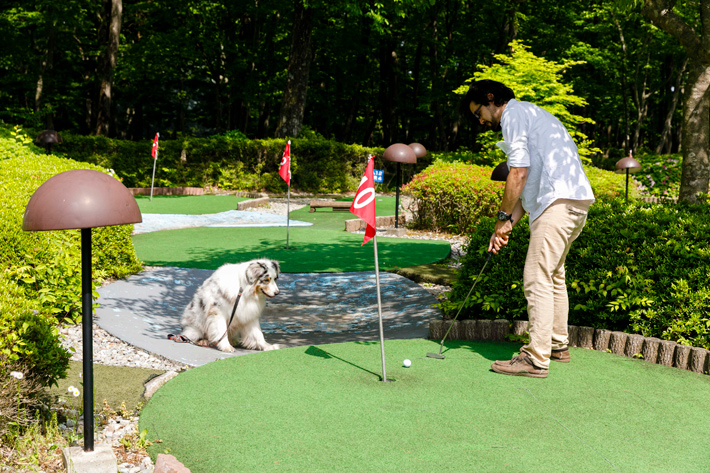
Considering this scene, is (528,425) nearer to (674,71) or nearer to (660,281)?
(660,281)

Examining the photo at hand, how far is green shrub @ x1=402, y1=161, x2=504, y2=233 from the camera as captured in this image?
13977 millimetres

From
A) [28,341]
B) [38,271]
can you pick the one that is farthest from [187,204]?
[28,341]

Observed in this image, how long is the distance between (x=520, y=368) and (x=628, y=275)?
1.48m

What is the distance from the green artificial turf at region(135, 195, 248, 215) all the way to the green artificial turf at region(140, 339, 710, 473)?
14534 mm

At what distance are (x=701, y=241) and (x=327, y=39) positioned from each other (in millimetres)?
32228

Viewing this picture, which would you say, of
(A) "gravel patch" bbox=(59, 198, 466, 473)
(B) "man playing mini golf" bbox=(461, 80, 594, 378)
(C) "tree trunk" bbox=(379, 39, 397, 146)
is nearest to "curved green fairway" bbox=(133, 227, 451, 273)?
(A) "gravel patch" bbox=(59, 198, 466, 473)

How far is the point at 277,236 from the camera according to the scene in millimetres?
14148

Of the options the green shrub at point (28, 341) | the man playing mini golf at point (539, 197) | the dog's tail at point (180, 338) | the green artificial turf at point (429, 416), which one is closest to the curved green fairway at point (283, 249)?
the dog's tail at point (180, 338)

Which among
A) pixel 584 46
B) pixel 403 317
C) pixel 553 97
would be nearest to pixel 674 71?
pixel 584 46

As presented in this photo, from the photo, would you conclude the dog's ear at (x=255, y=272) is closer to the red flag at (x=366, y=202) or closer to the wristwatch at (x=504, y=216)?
the red flag at (x=366, y=202)

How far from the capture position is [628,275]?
5.36m

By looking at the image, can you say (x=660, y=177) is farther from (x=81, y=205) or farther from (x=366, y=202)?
(x=81, y=205)

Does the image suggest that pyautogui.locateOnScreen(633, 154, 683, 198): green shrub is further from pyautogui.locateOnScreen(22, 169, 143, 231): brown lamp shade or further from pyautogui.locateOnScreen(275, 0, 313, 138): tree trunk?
pyautogui.locateOnScreen(22, 169, 143, 231): brown lamp shade

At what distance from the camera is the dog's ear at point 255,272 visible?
6410 millimetres
